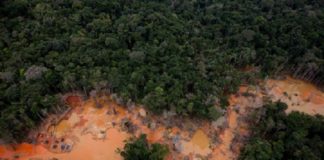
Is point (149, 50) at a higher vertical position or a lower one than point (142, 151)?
higher

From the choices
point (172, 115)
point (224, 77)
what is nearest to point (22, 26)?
point (172, 115)

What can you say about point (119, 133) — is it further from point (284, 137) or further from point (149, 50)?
point (284, 137)

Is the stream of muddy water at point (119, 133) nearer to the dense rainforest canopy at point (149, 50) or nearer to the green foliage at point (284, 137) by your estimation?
the dense rainforest canopy at point (149, 50)

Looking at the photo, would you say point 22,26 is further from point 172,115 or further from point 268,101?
point 268,101

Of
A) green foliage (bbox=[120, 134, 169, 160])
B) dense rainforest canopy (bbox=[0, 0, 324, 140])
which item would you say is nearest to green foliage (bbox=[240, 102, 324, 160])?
dense rainforest canopy (bbox=[0, 0, 324, 140])

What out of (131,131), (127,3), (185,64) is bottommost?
(131,131)

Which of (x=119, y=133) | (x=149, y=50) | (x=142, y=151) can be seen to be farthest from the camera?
(x=149, y=50)

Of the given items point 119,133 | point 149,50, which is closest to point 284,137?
point 119,133
